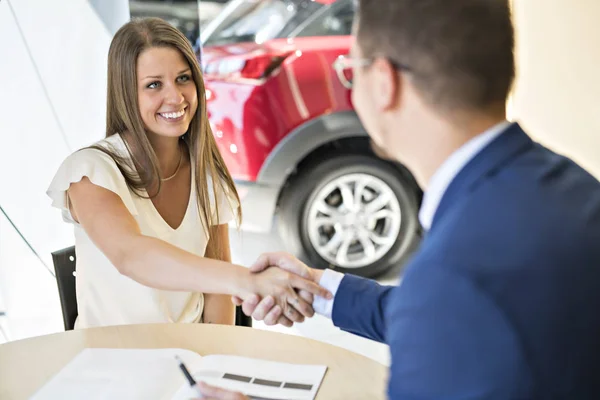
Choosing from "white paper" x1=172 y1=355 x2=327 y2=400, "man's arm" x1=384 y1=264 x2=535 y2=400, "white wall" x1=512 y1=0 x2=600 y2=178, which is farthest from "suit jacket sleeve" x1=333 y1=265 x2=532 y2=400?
"white wall" x1=512 y1=0 x2=600 y2=178

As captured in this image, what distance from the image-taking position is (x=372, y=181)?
3.56m

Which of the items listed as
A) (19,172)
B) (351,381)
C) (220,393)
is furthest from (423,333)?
(19,172)

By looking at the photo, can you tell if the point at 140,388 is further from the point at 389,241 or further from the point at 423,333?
the point at 389,241

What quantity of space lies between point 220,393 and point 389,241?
255 cm

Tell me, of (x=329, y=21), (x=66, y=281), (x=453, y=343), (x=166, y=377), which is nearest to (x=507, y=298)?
(x=453, y=343)

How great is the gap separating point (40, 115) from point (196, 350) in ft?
4.83

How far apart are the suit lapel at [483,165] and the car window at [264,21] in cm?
254

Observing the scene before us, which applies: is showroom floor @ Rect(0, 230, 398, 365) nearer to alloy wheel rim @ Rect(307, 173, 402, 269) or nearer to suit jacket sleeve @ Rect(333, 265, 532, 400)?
alloy wheel rim @ Rect(307, 173, 402, 269)

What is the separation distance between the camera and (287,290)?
1689 millimetres

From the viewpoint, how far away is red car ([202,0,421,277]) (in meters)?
3.34

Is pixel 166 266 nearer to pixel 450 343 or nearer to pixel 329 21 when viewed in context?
pixel 450 343

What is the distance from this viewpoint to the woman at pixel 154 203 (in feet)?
5.74

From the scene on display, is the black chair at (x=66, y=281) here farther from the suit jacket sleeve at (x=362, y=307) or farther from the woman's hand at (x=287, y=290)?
the suit jacket sleeve at (x=362, y=307)

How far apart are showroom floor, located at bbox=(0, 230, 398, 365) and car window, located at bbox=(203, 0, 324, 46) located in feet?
3.16
